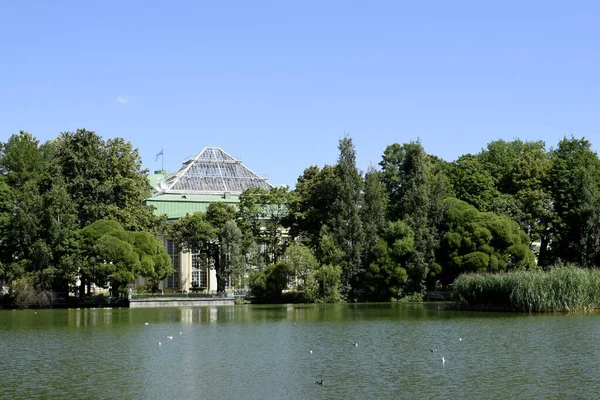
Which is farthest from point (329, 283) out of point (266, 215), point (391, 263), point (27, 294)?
point (27, 294)

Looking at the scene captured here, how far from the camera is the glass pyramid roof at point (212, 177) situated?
9144cm

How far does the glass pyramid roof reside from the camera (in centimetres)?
9144

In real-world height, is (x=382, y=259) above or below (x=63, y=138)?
below

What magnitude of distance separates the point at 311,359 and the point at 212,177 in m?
69.2

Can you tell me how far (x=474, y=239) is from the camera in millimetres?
60500

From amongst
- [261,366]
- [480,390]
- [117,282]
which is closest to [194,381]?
[261,366]

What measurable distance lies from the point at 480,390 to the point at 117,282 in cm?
4600

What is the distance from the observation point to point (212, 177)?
307 feet

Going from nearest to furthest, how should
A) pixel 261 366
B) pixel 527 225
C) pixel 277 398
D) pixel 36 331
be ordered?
pixel 277 398 < pixel 261 366 < pixel 36 331 < pixel 527 225

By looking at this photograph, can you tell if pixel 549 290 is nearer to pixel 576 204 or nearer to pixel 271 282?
pixel 576 204

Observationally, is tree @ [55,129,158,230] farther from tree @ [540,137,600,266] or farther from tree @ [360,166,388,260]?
tree @ [540,137,600,266]

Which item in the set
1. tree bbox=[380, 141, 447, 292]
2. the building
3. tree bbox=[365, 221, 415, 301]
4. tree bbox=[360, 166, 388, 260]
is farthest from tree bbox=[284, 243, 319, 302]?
the building

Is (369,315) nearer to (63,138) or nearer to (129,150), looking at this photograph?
(129,150)

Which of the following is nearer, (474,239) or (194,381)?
(194,381)
